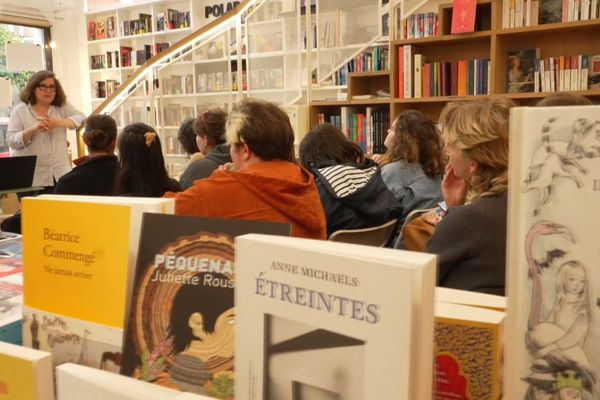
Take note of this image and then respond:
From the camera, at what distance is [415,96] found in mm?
4207

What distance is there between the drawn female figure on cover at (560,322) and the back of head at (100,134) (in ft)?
7.90

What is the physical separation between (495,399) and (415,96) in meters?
3.80

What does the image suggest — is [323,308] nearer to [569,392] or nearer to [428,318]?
[428,318]

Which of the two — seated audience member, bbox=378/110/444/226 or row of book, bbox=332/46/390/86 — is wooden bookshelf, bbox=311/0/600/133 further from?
seated audience member, bbox=378/110/444/226

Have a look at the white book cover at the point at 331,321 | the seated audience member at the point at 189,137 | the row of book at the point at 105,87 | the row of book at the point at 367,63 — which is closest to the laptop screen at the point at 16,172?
the seated audience member at the point at 189,137

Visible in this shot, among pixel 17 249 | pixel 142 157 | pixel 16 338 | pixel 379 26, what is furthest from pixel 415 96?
pixel 16 338

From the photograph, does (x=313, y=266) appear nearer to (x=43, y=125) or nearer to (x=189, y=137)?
(x=189, y=137)

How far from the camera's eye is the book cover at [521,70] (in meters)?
3.86

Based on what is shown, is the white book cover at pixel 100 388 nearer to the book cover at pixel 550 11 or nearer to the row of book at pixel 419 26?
the book cover at pixel 550 11

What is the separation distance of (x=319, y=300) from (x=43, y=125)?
338 cm

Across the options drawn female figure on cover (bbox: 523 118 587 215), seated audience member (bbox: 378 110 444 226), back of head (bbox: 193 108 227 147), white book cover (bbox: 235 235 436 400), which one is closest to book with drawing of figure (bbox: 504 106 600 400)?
drawn female figure on cover (bbox: 523 118 587 215)

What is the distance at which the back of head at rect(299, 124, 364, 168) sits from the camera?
8.56 feet

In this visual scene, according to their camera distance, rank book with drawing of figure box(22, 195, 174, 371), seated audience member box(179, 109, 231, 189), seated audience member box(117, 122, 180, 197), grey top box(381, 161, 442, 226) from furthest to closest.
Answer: seated audience member box(179, 109, 231, 189) < grey top box(381, 161, 442, 226) < seated audience member box(117, 122, 180, 197) < book with drawing of figure box(22, 195, 174, 371)

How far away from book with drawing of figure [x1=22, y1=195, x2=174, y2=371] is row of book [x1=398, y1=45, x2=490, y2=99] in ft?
12.2
